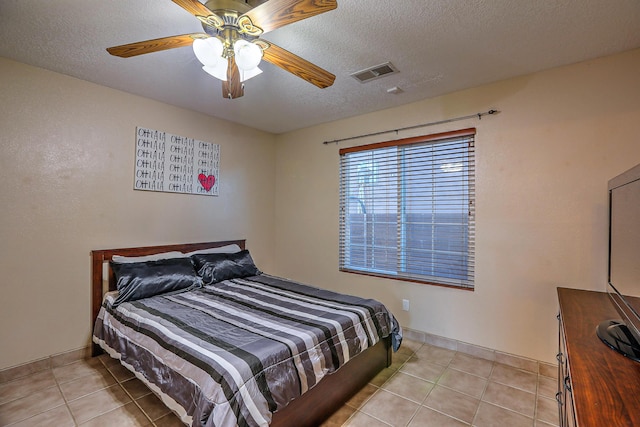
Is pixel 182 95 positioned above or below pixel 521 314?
above

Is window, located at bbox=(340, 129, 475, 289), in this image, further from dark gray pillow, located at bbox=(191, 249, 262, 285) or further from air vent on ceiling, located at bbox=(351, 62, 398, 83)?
dark gray pillow, located at bbox=(191, 249, 262, 285)

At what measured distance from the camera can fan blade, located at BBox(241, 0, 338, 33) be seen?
1.28 meters

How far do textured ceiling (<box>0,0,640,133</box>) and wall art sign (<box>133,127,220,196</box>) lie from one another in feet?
1.64

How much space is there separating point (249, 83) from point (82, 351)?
2.83 meters

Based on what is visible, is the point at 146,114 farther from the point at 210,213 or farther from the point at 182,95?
the point at 210,213

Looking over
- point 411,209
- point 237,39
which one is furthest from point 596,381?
point 411,209

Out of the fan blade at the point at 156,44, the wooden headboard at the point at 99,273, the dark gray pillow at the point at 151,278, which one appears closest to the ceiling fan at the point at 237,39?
the fan blade at the point at 156,44

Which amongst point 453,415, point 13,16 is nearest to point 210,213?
point 13,16

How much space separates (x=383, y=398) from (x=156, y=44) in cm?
266

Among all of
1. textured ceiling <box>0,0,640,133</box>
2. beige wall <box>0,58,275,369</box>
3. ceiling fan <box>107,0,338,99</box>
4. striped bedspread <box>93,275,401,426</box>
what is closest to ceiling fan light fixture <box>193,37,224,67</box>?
ceiling fan <box>107,0,338,99</box>

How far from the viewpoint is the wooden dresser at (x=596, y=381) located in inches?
32.2

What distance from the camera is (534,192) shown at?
2486mm

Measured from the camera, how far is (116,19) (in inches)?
71.6

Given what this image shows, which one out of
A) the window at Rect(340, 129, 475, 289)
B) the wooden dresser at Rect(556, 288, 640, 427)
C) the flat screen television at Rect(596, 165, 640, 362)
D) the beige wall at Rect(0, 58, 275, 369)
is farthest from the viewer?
the window at Rect(340, 129, 475, 289)
